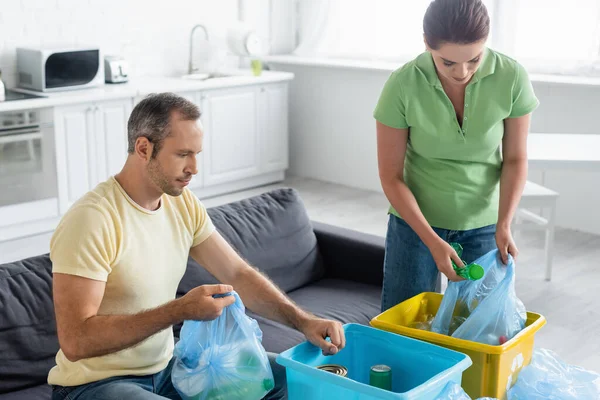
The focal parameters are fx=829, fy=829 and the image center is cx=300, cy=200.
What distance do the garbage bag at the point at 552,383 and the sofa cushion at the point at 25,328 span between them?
4.19 feet

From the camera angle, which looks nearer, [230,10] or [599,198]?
[599,198]

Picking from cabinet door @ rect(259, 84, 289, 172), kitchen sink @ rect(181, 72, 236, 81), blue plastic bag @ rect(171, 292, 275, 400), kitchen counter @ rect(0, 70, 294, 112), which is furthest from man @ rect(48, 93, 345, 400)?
cabinet door @ rect(259, 84, 289, 172)

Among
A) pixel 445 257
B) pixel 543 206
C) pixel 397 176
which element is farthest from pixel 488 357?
pixel 543 206

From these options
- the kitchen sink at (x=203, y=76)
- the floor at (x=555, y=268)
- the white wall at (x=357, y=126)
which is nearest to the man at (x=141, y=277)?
the floor at (x=555, y=268)

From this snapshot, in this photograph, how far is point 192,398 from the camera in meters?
1.80

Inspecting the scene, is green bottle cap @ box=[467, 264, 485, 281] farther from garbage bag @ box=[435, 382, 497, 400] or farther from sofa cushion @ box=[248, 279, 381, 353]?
sofa cushion @ box=[248, 279, 381, 353]

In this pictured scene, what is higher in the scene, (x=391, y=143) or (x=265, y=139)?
(x=391, y=143)

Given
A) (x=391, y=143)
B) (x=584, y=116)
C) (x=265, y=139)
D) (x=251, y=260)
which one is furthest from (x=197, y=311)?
(x=265, y=139)

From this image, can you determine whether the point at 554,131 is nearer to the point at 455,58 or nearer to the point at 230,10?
the point at 230,10

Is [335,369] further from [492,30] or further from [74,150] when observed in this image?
[492,30]

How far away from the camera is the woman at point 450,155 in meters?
2.03

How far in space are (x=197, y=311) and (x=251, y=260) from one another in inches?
48.9

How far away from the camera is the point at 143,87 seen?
5141mm

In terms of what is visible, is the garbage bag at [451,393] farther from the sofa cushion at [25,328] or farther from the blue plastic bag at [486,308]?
the sofa cushion at [25,328]
